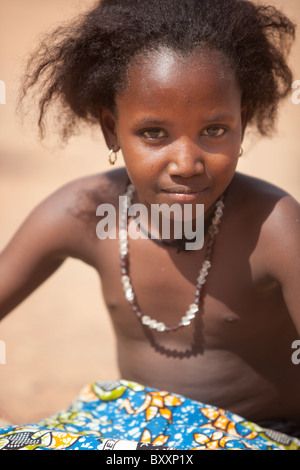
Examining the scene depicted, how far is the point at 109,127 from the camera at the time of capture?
2.05 m

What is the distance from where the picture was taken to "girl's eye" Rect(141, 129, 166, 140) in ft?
5.92

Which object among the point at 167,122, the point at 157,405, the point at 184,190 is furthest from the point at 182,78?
the point at 157,405

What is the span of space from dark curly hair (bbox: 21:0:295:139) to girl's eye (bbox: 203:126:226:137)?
17 centimetres

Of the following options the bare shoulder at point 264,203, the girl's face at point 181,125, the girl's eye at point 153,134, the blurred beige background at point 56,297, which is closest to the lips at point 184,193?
the girl's face at point 181,125

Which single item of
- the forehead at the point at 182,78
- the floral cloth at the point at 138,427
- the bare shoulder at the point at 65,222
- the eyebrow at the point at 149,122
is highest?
the forehead at the point at 182,78

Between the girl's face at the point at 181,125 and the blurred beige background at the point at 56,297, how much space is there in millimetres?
473

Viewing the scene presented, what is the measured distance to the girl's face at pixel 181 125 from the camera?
1.75 metres

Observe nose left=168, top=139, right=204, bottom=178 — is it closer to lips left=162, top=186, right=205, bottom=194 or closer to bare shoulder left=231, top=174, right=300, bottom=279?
lips left=162, top=186, right=205, bottom=194

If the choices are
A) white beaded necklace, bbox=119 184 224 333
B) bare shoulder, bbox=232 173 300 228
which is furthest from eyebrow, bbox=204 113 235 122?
white beaded necklace, bbox=119 184 224 333

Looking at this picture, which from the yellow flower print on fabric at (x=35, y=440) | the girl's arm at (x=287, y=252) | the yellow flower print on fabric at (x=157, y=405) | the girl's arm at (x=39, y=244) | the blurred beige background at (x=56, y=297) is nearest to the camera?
the yellow flower print on fabric at (x=35, y=440)

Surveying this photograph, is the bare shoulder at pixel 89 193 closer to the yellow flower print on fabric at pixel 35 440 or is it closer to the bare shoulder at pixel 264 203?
the bare shoulder at pixel 264 203

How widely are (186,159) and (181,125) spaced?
0.09m

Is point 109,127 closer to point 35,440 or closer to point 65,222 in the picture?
point 65,222
